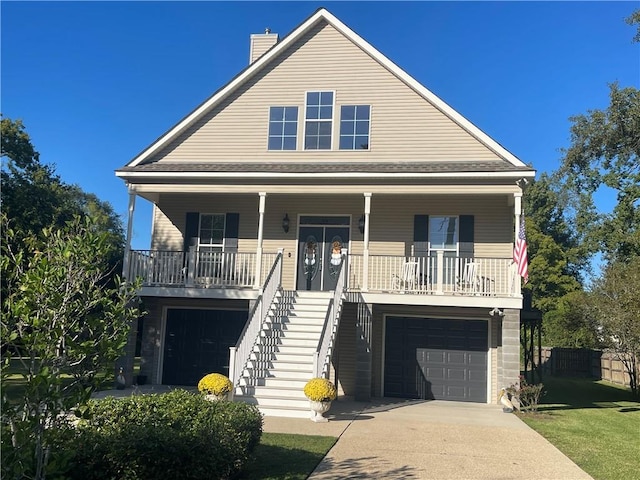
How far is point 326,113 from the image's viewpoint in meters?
15.4

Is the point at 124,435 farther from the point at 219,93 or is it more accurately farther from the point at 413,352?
the point at 219,93

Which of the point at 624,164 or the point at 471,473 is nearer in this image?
the point at 471,473

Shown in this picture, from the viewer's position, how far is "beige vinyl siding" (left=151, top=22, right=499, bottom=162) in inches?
579

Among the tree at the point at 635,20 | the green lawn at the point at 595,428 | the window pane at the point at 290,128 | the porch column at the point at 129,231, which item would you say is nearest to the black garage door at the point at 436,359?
the green lawn at the point at 595,428

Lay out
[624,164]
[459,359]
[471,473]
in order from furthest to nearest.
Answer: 1. [624,164]
2. [459,359]
3. [471,473]

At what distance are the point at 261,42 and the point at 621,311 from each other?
46.1ft

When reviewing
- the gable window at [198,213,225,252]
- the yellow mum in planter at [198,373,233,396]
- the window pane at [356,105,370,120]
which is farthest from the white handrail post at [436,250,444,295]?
the gable window at [198,213,225,252]

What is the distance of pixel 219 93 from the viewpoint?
15.6 m

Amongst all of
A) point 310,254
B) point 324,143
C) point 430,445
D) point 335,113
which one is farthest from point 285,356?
point 335,113

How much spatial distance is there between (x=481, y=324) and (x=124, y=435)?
1096cm

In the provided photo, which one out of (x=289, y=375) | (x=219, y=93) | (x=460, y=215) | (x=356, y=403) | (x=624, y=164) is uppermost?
(x=624, y=164)

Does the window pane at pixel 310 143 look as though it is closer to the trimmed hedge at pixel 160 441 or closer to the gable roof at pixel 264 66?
the gable roof at pixel 264 66

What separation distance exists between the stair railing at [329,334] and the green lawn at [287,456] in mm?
2335

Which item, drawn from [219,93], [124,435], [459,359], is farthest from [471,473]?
[219,93]
